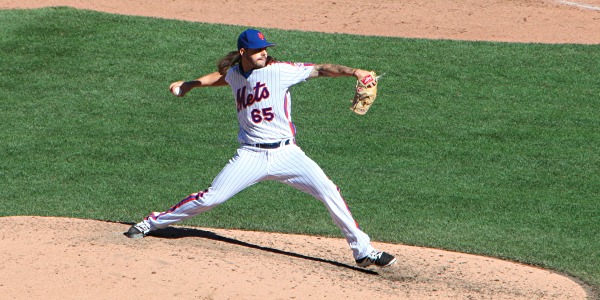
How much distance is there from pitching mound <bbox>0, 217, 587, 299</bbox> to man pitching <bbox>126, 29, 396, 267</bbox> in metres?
0.34

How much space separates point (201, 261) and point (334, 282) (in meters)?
0.89

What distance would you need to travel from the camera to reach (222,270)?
243 inches

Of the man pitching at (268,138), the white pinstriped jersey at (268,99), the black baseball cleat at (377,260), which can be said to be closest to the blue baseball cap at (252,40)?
the man pitching at (268,138)

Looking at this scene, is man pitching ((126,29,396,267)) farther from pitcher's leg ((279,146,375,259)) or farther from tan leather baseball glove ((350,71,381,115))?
tan leather baseball glove ((350,71,381,115))

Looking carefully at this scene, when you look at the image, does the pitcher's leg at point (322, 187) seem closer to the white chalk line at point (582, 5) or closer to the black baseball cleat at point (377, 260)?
the black baseball cleat at point (377, 260)

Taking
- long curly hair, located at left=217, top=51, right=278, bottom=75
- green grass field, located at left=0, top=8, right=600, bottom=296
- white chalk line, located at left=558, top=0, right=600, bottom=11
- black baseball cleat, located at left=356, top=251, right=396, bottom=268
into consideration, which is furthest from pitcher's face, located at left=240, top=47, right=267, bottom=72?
white chalk line, located at left=558, top=0, right=600, bottom=11

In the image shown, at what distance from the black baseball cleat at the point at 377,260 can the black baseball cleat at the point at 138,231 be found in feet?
5.02

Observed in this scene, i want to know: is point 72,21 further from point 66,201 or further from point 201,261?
point 201,261

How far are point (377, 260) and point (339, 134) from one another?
392 cm

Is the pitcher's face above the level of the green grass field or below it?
above

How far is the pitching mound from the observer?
19.5 feet

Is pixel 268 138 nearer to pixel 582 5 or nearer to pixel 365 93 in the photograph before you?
pixel 365 93

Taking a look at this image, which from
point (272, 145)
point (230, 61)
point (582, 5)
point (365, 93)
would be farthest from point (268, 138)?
point (582, 5)

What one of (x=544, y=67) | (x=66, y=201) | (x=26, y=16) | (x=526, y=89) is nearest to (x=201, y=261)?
(x=66, y=201)
